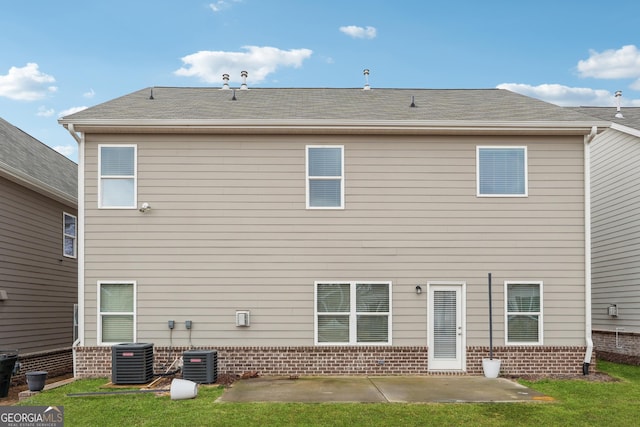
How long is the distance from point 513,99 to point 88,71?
1220 centimetres

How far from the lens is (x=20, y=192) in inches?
496

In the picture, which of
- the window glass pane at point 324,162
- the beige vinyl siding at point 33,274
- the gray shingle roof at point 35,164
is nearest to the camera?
the window glass pane at point 324,162

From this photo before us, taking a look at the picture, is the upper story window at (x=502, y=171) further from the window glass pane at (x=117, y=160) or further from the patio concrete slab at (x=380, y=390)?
the window glass pane at (x=117, y=160)

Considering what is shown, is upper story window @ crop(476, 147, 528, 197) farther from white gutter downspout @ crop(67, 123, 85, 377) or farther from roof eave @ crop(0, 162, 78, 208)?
roof eave @ crop(0, 162, 78, 208)

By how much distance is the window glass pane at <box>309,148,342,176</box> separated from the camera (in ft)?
37.2

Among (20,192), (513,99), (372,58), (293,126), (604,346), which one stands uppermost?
(372,58)

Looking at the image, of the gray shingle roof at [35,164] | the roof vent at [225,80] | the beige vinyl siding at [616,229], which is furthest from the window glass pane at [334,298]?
the beige vinyl siding at [616,229]

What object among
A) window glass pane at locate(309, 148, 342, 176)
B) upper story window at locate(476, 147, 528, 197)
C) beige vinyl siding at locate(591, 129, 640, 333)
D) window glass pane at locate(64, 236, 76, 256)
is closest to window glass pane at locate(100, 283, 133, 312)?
window glass pane at locate(309, 148, 342, 176)

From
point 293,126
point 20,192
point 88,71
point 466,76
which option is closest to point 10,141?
point 20,192

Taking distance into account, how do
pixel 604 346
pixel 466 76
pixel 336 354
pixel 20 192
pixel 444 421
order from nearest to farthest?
1. pixel 444 421
2. pixel 336 354
3. pixel 20 192
4. pixel 604 346
5. pixel 466 76

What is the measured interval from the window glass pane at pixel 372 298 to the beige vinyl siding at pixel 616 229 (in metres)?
6.59

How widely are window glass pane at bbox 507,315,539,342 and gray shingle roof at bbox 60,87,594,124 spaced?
3957 millimetres

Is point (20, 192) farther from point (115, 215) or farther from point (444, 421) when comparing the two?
point (444, 421)

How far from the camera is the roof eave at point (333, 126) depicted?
11.0 meters
